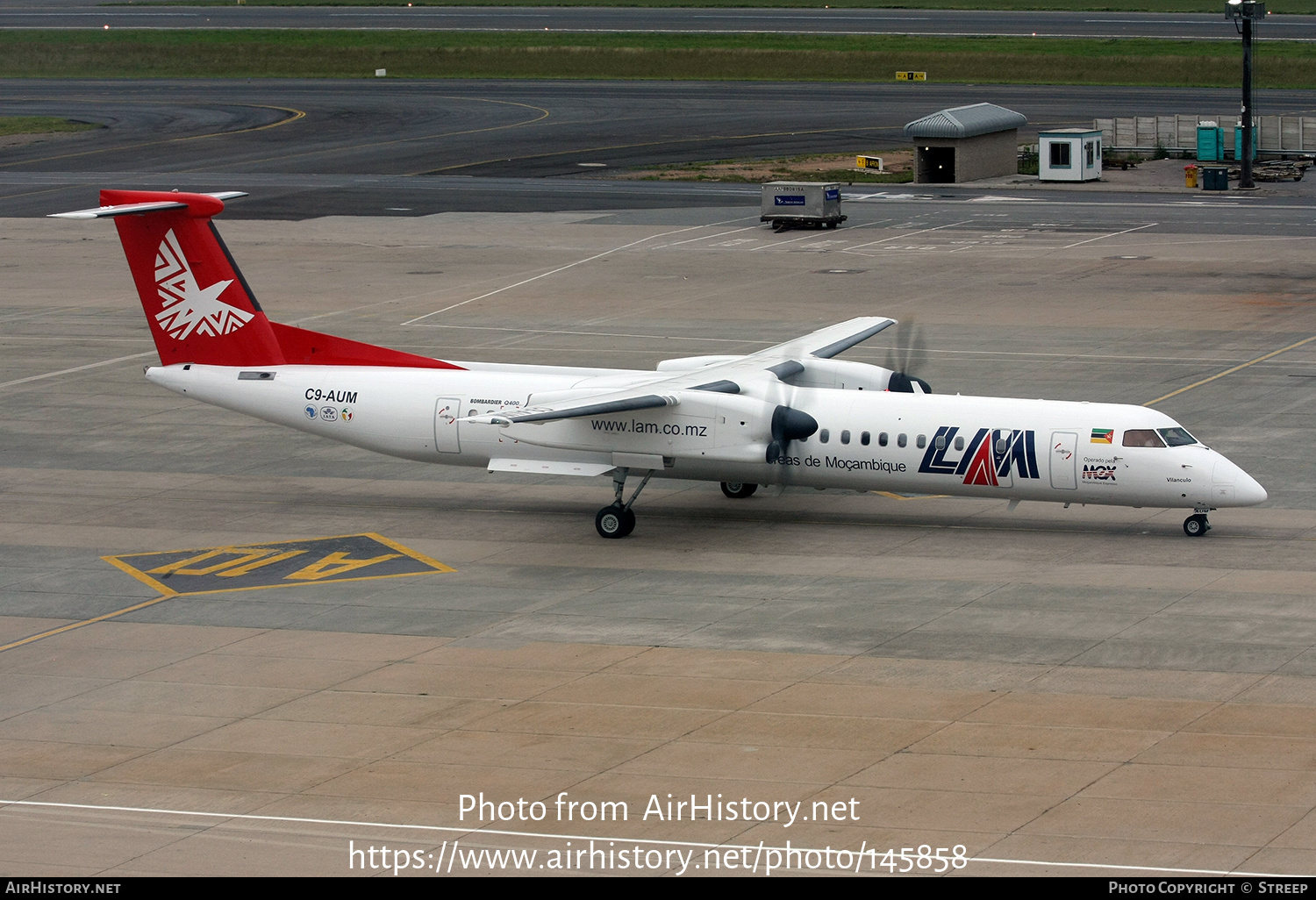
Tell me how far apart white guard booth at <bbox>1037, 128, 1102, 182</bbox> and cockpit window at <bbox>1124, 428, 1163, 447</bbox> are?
50210mm

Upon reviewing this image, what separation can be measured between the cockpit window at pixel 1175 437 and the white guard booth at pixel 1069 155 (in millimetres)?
49808

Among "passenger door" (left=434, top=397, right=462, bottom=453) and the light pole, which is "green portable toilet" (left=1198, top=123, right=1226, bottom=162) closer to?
the light pole

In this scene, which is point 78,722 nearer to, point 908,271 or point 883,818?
point 883,818

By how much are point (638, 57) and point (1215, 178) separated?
54.7 meters

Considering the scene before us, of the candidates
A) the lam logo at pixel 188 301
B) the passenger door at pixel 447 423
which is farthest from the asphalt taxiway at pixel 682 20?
the passenger door at pixel 447 423

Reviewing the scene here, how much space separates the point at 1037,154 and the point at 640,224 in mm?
23821

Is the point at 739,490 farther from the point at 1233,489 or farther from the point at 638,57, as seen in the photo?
the point at 638,57

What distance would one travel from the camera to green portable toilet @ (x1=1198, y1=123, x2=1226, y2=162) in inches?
3115

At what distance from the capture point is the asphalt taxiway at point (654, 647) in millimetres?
18531

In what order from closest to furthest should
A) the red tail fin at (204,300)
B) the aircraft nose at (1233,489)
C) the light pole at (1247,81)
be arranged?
the aircraft nose at (1233,489)
the red tail fin at (204,300)
the light pole at (1247,81)

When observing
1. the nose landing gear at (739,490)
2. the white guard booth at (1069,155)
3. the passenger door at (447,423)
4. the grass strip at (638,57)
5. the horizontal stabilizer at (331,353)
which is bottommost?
the nose landing gear at (739,490)

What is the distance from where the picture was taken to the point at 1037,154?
81375 millimetres

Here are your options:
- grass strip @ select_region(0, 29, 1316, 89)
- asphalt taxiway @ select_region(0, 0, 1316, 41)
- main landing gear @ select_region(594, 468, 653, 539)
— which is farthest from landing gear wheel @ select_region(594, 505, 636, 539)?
asphalt taxiway @ select_region(0, 0, 1316, 41)

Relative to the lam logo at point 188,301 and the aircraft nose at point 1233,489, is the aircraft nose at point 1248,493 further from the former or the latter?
the lam logo at point 188,301
